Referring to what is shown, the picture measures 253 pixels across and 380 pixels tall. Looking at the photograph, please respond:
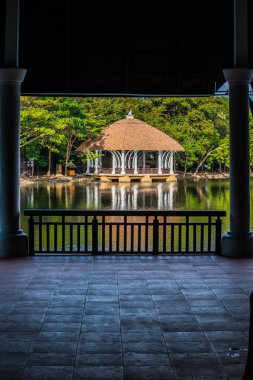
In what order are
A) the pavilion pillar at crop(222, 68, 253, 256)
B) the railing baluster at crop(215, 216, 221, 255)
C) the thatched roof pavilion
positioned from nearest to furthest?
the pavilion pillar at crop(222, 68, 253, 256)
the railing baluster at crop(215, 216, 221, 255)
the thatched roof pavilion

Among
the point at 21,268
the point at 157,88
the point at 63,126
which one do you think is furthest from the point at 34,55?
the point at 63,126

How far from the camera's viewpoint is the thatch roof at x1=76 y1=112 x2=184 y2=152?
1518 inches

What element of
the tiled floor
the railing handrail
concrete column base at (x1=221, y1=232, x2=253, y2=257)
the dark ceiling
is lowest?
the tiled floor

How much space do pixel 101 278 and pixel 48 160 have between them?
3319 centimetres

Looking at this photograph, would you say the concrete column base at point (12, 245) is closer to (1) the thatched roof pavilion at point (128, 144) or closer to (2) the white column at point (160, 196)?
(2) the white column at point (160, 196)

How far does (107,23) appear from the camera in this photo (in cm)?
955

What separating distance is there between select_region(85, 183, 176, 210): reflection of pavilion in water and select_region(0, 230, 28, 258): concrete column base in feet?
63.3

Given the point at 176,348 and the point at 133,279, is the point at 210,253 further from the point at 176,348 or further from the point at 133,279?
the point at 176,348

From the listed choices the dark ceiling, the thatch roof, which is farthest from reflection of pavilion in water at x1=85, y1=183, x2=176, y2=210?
the dark ceiling

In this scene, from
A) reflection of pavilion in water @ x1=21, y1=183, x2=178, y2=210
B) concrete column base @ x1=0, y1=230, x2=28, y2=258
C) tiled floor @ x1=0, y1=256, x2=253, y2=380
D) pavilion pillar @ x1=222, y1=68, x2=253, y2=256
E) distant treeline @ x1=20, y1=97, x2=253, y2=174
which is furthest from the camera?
distant treeline @ x1=20, y1=97, x2=253, y2=174

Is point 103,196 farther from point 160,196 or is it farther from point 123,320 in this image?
point 123,320

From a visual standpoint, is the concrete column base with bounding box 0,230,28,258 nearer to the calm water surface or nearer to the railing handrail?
the railing handrail

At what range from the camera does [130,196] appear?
1275 inches

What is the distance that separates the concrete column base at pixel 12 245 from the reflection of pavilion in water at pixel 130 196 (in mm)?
19284
